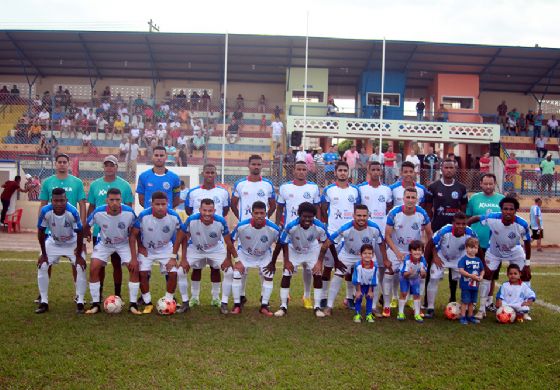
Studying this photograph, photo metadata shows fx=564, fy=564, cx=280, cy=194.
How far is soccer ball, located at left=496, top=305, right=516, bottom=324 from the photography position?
820 cm

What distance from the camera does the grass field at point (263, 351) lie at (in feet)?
18.1

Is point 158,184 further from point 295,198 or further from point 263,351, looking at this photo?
point 263,351

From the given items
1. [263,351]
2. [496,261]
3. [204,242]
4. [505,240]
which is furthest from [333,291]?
[505,240]

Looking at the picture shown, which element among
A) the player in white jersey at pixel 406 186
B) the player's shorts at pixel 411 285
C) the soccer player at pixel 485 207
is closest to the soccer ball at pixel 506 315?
the soccer player at pixel 485 207

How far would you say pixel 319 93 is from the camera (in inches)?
1228

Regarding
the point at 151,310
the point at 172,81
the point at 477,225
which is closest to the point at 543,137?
the point at 172,81

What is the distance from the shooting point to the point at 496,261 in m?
9.01

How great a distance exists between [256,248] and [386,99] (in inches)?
964

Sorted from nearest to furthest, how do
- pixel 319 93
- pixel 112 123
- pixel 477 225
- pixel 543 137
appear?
pixel 477 225, pixel 112 123, pixel 543 137, pixel 319 93

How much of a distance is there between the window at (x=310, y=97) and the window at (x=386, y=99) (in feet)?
8.65

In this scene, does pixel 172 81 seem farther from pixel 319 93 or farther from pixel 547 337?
pixel 547 337

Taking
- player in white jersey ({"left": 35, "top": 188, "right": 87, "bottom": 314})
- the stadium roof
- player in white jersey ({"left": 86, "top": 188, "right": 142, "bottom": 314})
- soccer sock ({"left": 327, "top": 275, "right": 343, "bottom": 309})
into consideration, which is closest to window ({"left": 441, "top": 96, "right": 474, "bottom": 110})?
the stadium roof

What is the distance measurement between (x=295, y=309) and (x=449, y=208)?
306 cm

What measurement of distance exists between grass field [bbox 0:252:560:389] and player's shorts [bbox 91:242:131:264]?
2.82 ft
